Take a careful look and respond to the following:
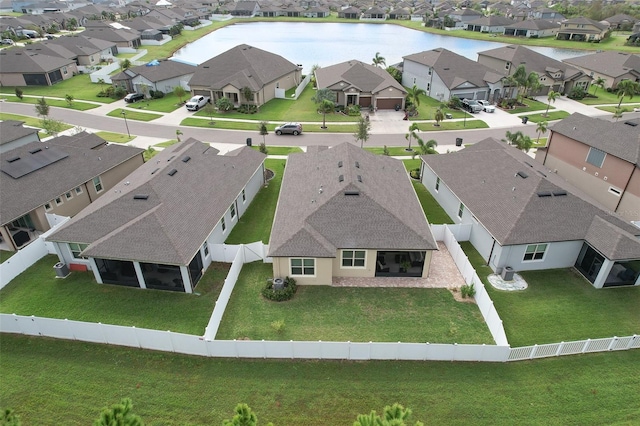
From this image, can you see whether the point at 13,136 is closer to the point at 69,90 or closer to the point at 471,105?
the point at 69,90

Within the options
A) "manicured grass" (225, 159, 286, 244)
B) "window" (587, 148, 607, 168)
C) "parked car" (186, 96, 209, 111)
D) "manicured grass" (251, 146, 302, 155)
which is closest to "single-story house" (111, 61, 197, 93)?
"parked car" (186, 96, 209, 111)

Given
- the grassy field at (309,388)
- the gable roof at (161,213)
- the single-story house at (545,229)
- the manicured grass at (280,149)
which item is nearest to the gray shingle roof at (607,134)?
the single-story house at (545,229)

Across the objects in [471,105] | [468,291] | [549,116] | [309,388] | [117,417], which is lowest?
[549,116]

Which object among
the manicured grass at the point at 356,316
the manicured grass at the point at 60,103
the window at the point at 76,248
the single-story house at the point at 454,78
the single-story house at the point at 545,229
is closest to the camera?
the manicured grass at the point at 356,316

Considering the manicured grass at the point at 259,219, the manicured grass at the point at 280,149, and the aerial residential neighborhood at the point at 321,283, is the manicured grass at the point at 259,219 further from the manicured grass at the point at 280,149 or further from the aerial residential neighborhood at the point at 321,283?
the manicured grass at the point at 280,149

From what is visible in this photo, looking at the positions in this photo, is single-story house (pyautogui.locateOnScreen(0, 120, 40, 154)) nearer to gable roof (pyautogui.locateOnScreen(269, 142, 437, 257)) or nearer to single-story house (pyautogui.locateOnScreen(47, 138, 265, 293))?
single-story house (pyautogui.locateOnScreen(47, 138, 265, 293))

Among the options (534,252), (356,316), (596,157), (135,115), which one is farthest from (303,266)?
(135,115)
